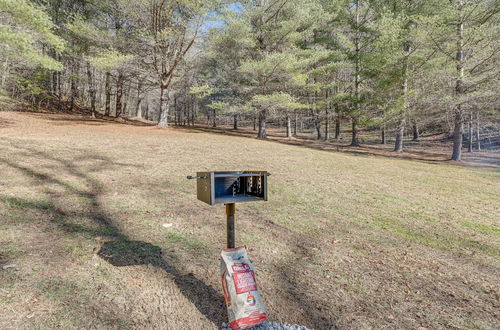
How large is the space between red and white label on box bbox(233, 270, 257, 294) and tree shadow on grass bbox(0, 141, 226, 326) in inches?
15.5

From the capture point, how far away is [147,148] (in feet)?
32.4

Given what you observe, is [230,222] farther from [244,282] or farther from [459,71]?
[459,71]

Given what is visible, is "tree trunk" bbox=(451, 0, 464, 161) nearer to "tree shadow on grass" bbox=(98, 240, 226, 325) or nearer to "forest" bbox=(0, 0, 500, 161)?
"forest" bbox=(0, 0, 500, 161)

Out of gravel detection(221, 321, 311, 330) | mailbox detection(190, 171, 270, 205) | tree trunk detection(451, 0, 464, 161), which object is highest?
tree trunk detection(451, 0, 464, 161)

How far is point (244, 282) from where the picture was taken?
6.99 ft

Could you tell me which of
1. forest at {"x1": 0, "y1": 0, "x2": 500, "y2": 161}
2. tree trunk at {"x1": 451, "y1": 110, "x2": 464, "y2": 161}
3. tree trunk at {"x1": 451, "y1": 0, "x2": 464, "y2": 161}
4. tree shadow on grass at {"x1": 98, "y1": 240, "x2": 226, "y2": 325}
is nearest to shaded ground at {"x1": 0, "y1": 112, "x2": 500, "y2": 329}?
tree shadow on grass at {"x1": 98, "y1": 240, "x2": 226, "y2": 325}

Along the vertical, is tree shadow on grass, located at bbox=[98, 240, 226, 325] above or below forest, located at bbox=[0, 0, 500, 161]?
below

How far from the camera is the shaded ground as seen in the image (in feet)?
7.52

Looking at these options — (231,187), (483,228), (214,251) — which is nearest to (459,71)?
(483,228)

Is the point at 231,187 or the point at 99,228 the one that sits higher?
the point at 231,187

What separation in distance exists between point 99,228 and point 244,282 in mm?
2474

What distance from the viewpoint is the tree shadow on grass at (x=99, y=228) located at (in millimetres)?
2500

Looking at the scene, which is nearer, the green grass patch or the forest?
the green grass patch

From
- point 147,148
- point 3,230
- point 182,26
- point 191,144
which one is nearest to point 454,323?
point 3,230
